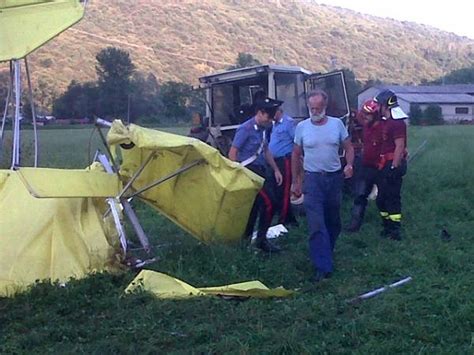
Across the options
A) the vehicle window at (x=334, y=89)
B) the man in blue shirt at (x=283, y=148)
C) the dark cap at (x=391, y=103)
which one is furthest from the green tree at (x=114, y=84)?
the dark cap at (x=391, y=103)

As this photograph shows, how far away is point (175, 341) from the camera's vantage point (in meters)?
5.71

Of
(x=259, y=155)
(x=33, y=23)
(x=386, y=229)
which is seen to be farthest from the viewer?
(x=386, y=229)

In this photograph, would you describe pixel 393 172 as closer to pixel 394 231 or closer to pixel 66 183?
pixel 394 231

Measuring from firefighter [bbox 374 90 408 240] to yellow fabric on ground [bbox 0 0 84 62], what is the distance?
4.09 metres

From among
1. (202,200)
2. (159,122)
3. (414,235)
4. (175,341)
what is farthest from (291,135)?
(159,122)

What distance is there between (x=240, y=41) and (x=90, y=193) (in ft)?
361

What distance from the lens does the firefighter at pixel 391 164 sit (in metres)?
10.2

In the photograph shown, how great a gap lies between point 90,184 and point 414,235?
13.8 ft

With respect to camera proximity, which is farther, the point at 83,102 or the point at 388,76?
the point at 388,76

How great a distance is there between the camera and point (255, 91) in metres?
14.5

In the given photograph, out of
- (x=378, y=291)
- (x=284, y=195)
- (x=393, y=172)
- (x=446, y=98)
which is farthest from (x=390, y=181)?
(x=446, y=98)

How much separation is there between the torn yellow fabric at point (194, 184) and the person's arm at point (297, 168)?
0.36 metres

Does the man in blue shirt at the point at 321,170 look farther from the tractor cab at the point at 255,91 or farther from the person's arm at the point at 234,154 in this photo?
the tractor cab at the point at 255,91

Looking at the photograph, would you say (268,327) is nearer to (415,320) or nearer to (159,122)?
(415,320)
